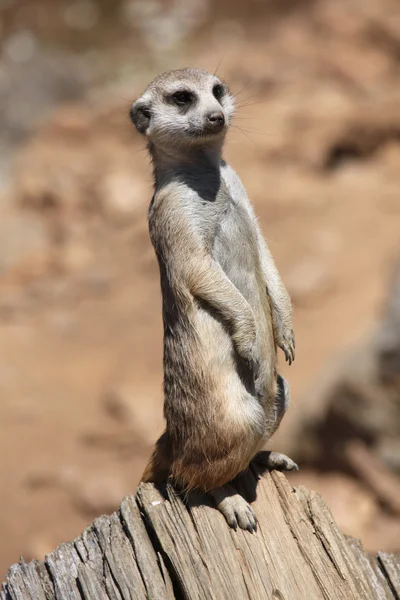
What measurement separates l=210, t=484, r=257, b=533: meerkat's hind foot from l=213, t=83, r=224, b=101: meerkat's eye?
1444mm

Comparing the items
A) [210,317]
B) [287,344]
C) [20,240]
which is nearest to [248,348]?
[210,317]

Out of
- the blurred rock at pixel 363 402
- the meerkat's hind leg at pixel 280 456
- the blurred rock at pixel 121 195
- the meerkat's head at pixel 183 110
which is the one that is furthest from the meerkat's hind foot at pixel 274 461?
the blurred rock at pixel 121 195

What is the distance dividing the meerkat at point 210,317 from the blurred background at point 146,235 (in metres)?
0.80

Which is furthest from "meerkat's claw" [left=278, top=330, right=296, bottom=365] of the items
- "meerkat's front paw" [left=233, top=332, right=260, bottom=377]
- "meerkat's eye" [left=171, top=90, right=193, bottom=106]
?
"meerkat's eye" [left=171, top=90, right=193, bottom=106]

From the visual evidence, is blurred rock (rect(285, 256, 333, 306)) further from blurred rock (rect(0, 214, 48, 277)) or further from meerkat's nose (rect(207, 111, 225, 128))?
meerkat's nose (rect(207, 111, 225, 128))

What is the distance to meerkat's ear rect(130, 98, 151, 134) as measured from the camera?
343 centimetres

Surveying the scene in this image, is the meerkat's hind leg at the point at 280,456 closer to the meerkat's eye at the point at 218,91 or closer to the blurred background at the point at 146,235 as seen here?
the meerkat's eye at the point at 218,91

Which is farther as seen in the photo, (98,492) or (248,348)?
(98,492)

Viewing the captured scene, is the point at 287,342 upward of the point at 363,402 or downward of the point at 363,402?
downward

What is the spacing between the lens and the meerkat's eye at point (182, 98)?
3.35 metres

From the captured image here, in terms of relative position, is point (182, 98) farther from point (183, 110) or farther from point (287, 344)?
point (287, 344)

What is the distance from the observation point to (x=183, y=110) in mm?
3311

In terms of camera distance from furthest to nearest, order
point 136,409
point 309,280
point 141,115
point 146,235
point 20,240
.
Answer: point 20,240 < point 146,235 < point 309,280 < point 136,409 < point 141,115

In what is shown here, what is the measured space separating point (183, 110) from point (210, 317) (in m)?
0.78
